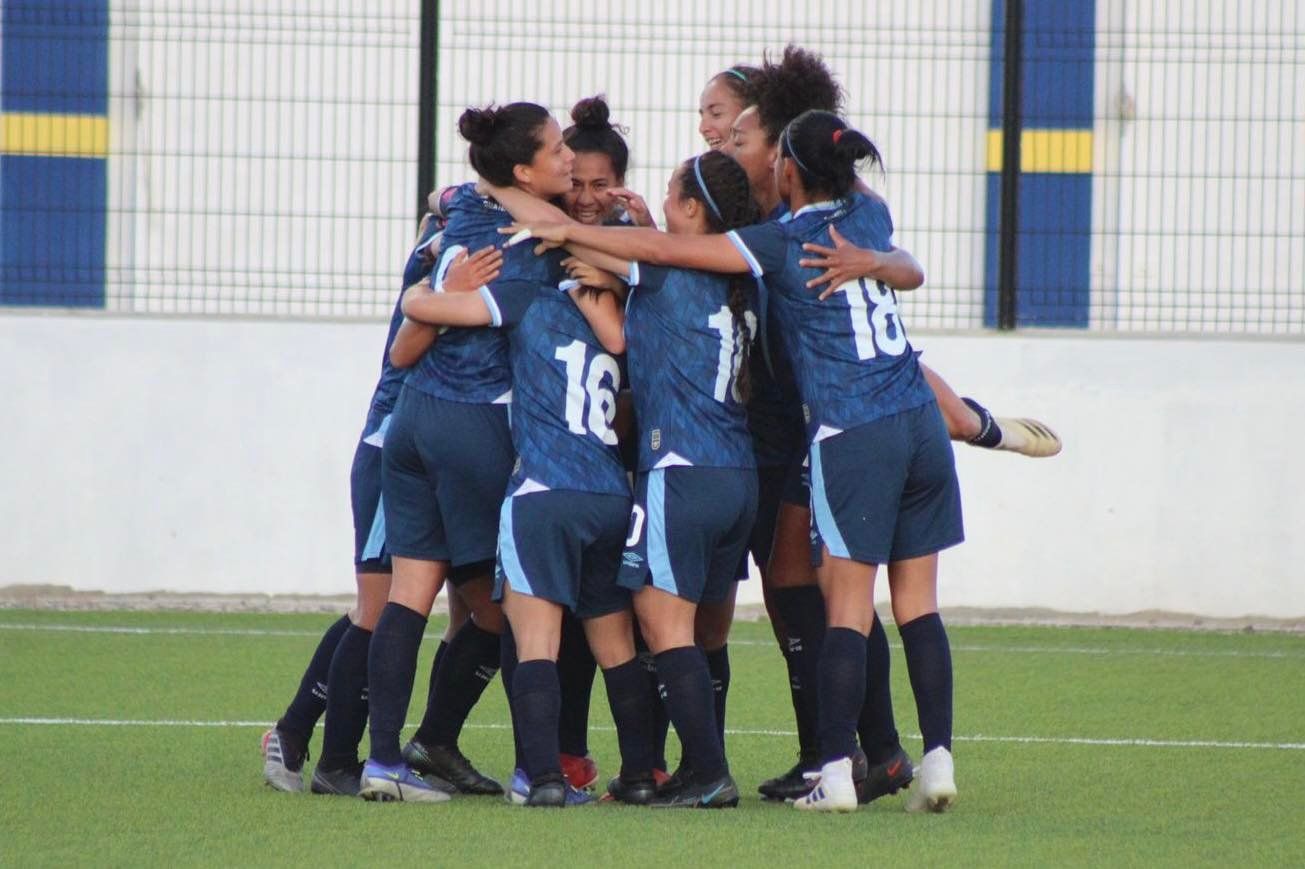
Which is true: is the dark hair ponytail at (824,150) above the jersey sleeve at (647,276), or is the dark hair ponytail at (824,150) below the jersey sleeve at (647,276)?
above

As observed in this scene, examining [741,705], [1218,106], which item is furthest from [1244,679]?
[1218,106]

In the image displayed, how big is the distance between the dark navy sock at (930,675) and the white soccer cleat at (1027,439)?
2.29 feet

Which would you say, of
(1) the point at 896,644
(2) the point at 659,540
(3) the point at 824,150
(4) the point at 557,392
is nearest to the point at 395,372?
(4) the point at 557,392

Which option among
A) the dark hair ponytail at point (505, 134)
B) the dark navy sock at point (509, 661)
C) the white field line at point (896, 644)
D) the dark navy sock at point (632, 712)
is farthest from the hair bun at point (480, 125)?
the white field line at point (896, 644)

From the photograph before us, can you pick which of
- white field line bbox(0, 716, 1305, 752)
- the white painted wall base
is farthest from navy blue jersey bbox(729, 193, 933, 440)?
the white painted wall base

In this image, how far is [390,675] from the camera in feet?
17.0

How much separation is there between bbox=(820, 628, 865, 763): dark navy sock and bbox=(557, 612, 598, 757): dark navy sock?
2.52 feet

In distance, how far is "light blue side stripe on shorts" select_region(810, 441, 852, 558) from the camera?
506cm

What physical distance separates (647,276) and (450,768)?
146 centimetres

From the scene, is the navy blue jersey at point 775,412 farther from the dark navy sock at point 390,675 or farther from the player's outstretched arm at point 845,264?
the dark navy sock at point 390,675

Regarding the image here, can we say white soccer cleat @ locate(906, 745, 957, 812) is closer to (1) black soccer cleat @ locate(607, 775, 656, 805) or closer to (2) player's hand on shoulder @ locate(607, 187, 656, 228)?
(1) black soccer cleat @ locate(607, 775, 656, 805)

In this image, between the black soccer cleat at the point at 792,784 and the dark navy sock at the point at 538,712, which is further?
the black soccer cleat at the point at 792,784

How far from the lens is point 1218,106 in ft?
32.3

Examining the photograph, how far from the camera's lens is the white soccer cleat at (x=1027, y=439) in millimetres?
5688
